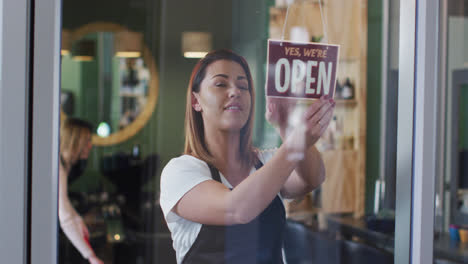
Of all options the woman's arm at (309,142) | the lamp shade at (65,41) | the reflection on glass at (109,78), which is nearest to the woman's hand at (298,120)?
the woman's arm at (309,142)

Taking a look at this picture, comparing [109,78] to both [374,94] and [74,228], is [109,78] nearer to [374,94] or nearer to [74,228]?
[374,94]

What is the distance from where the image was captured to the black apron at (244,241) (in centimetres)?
128

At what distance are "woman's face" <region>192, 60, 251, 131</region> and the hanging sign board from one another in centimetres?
10

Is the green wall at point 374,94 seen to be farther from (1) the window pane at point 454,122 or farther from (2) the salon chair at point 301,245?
(2) the salon chair at point 301,245

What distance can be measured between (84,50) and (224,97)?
3542 millimetres

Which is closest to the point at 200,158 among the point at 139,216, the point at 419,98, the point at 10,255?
the point at 10,255

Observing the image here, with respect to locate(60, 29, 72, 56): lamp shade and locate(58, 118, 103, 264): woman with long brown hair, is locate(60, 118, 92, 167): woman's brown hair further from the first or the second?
locate(60, 29, 72, 56): lamp shade

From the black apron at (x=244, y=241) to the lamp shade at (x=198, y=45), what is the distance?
0.32 meters

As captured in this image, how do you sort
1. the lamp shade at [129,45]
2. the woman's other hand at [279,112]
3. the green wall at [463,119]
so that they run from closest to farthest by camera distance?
the woman's other hand at [279,112] < the green wall at [463,119] < the lamp shade at [129,45]

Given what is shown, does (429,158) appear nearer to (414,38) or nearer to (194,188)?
(414,38)

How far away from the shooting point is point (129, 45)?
4652 millimetres

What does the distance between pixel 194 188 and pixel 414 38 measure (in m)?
0.87

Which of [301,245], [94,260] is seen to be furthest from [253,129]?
[94,260]

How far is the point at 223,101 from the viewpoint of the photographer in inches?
51.1
